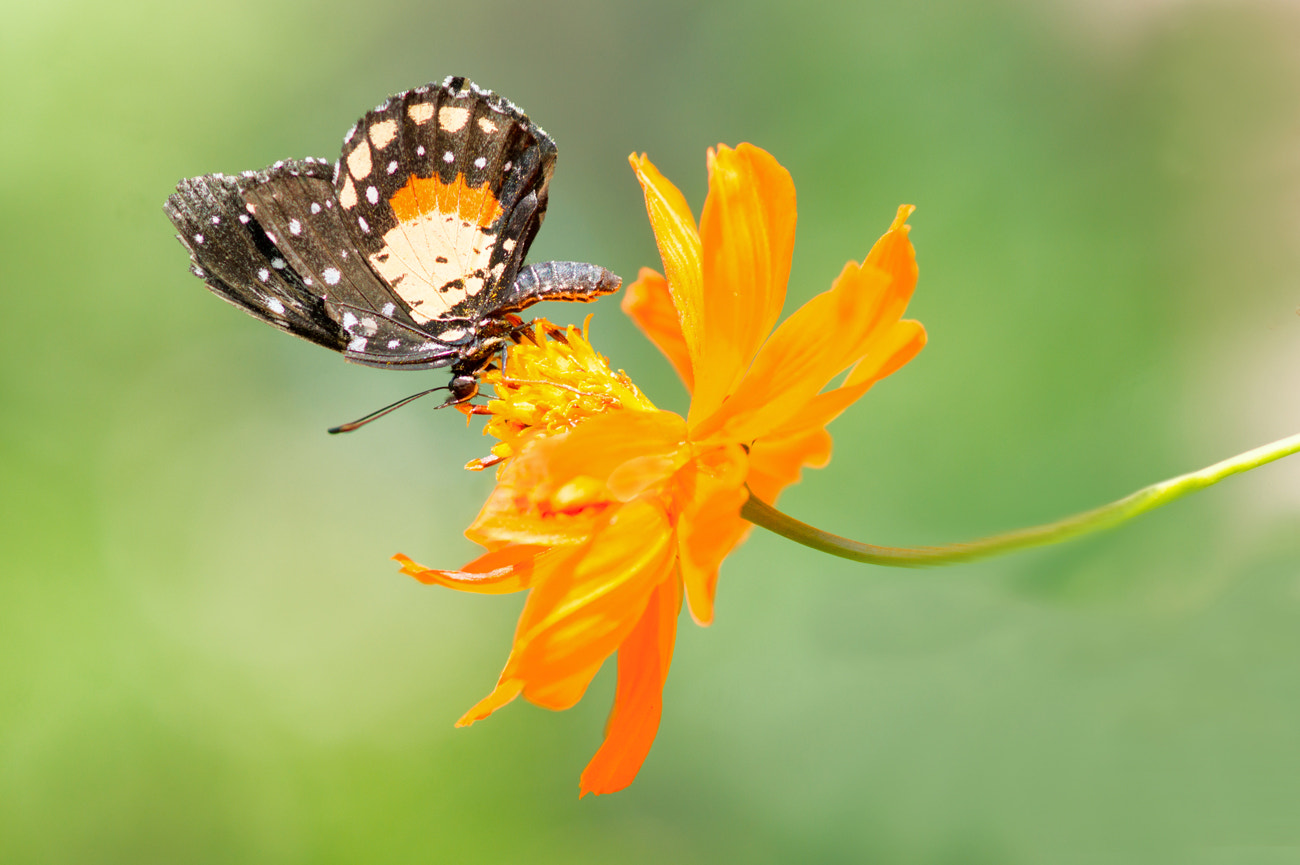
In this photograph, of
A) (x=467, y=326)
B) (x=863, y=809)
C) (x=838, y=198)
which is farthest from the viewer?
(x=838, y=198)

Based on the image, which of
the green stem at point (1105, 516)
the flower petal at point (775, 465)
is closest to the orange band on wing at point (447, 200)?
the flower petal at point (775, 465)

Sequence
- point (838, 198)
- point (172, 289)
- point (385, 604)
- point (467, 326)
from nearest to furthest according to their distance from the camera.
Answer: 1. point (467, 326)
2. point (838, 198)
3. point (385, 604)
4. point (172, 289)

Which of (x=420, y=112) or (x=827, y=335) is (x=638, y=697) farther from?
(x=420, y=112)

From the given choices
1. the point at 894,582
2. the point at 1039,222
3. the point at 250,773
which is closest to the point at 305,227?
the point at 894,582

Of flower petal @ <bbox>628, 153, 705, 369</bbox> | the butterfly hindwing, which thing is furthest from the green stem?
the butterfly hindwing

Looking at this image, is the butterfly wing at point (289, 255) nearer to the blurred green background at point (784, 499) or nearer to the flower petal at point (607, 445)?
the flower petal at point (607, 445)

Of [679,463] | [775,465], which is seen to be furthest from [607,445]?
[775,465]

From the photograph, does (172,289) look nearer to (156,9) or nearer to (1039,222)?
(156,9)
